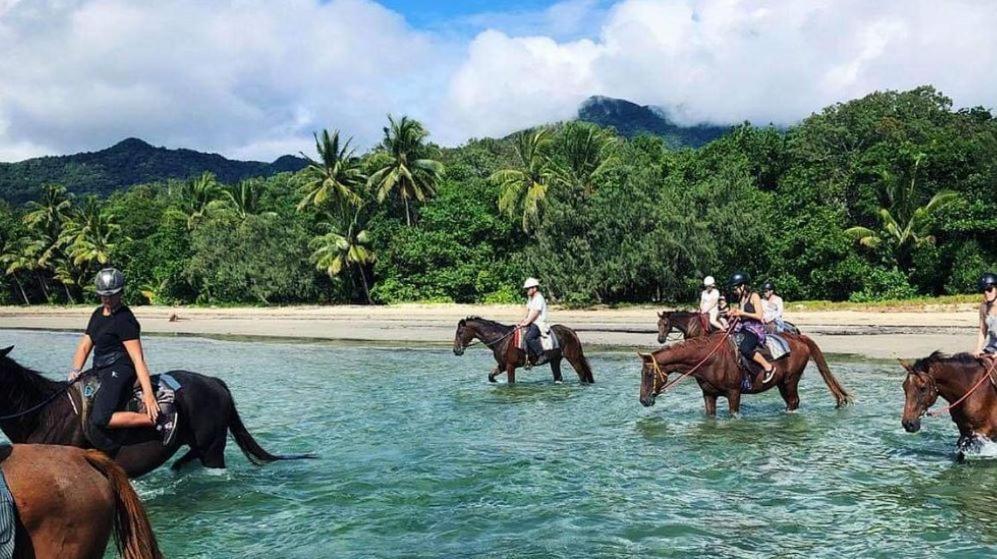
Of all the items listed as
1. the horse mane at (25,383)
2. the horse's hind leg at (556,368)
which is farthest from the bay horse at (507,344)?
the horse mane at (25,383)

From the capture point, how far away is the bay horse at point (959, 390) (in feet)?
29.9

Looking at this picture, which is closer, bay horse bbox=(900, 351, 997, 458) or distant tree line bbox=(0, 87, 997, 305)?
bay horse bbox=(900, 351, 997, 458)

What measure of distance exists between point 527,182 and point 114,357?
1561 inches

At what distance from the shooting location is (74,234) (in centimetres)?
7006

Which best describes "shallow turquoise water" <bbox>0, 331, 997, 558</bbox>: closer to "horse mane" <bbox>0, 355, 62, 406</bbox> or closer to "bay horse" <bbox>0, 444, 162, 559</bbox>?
"horse mane" <bbox>0, 355, 62, 406</bbox>

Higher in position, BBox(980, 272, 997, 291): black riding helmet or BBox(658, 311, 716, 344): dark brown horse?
BBox(980, 272, 997, 291): black riding helmet

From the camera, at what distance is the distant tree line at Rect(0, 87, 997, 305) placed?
35.0 m

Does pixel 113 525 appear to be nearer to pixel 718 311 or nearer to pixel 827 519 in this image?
pixel 827 519

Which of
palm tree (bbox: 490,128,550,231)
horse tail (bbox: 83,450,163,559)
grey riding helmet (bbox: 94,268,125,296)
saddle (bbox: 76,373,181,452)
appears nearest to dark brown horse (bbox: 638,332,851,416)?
saddle (bbox: 76,373,181,452)

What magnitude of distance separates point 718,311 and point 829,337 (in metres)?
10.1

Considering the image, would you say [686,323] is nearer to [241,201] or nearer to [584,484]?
[584,484]

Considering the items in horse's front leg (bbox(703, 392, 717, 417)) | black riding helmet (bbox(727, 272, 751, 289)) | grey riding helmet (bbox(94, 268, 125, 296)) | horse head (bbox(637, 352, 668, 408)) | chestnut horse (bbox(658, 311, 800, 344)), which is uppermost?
black riding helmet (bbox(727, 272, 751, 289))

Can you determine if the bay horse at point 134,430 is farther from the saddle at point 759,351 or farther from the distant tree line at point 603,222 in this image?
the distant tree line at point 603,222

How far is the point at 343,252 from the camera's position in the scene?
4781 centimetres
